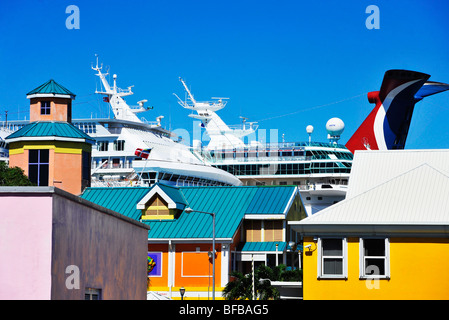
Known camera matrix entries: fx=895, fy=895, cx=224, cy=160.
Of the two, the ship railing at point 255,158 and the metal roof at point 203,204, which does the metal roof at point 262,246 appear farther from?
the ship railing at point 255,158

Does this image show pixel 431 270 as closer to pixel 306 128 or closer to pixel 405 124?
pixel 405 124

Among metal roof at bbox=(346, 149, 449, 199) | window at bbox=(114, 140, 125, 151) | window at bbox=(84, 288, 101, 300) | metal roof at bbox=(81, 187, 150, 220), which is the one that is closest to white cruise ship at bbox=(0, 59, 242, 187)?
window at bbox=(114, 140, 125, 151)

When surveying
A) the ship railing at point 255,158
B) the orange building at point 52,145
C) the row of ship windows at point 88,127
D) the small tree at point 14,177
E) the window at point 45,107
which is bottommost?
the small tree at point 14,177

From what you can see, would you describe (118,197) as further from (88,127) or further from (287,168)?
(287,168)

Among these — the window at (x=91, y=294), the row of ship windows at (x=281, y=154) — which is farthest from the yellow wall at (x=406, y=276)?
the row of ship windows at (x=281, y=154)

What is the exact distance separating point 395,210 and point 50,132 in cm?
2632

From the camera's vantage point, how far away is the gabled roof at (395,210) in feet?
82.1

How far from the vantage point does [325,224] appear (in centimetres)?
2548

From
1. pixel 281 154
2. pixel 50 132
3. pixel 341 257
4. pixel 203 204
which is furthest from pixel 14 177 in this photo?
pixel 281 154

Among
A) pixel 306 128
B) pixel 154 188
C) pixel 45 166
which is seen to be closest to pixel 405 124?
pixel 154 188

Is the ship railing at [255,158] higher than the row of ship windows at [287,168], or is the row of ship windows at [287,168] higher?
the ship railing at [255,158]

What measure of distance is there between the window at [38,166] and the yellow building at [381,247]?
24662mm

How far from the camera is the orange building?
47438 mm

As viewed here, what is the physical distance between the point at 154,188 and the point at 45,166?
6.25m
